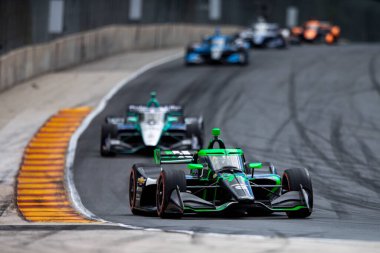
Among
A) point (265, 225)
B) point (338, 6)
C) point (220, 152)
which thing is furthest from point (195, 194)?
point (338, 6)

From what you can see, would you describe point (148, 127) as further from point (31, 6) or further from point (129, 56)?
point (129, 56)

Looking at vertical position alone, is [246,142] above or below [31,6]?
below

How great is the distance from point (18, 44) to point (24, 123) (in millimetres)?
7052

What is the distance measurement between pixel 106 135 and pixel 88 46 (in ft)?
60.6

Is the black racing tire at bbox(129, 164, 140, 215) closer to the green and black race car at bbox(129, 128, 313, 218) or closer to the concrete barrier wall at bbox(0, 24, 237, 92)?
the green and black race car at bbox(129, 128, 313, 218)

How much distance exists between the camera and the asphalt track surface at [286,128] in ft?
52.1

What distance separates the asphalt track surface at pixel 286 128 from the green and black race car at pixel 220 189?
23cm

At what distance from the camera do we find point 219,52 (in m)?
42.3

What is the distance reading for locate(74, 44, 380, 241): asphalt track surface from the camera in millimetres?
15875

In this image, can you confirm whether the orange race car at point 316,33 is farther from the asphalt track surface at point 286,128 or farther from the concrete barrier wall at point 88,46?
the asphalt track surface at point 286,128

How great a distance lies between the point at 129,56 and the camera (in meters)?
45.8

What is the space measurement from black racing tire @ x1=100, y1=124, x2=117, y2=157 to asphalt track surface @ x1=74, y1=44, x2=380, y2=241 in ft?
0.85

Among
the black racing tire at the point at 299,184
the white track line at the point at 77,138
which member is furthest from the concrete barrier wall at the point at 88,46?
the black racing tire at the point at 299,184

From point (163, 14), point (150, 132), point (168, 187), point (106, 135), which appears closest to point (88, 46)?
point (163, 14)
